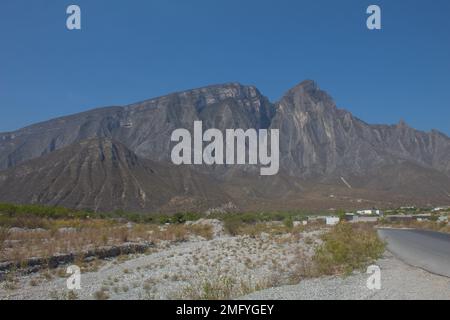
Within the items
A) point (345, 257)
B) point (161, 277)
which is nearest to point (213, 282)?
point (161, 277)

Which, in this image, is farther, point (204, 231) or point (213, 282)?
point (204, 231)

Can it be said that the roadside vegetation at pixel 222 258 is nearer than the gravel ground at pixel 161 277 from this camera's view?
No

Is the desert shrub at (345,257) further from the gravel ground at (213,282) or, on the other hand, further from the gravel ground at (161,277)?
the gravel ground at (161,277)

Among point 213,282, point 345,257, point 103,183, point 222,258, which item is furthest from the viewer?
point 103,183

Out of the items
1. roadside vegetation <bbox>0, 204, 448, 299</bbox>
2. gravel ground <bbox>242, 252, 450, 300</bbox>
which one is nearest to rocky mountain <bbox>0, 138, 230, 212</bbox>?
roadside vegetation <bbox>0, 204, 448, 299</bbox>

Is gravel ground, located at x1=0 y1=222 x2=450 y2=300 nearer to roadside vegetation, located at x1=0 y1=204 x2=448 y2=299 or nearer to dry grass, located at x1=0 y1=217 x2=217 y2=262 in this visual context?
roadside vegetation, located at x1=0 y1=204 x2=448 y2=299

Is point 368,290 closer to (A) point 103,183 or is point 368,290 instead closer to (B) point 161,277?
(B) point 161,277

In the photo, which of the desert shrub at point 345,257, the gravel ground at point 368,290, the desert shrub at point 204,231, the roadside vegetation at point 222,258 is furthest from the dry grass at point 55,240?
the gravel ground at point 368,290
